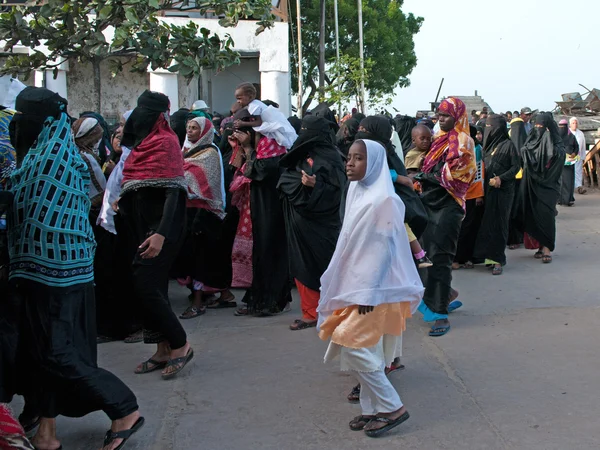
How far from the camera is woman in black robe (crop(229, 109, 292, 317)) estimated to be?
627 centimetres

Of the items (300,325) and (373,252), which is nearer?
(373,252)

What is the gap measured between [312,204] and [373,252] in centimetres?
201

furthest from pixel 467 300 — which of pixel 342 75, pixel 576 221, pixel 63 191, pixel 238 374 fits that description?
pixel 342 75

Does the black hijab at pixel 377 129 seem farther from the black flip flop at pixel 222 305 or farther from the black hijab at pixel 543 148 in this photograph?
the black hijab at pixel 543 148

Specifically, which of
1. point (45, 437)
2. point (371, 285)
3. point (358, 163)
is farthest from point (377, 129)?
point (45, 437)

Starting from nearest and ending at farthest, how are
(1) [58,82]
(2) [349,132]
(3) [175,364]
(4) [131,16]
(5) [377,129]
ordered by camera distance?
(3) [175,364] → (5) [377,129] → (4) [131,16] → (2) [349,132] → (1) [58,82]

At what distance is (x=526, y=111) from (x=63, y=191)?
15168mm

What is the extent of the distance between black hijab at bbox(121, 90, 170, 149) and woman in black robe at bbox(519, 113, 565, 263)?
228 inches

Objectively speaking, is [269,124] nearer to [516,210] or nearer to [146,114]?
[146,114]

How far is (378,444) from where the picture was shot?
3678mm

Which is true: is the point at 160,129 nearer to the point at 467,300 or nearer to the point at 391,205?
the point at 391,205

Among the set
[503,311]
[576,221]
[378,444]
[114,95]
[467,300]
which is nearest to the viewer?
[378,444]

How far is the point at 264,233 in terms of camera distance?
6.31m

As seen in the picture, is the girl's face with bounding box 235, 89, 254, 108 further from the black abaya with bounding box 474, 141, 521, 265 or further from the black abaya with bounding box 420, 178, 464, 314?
the black abaya with bounding box 474, 141, 521, 265
